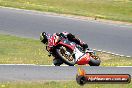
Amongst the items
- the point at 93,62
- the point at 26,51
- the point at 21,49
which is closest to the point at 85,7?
the point at 21,49

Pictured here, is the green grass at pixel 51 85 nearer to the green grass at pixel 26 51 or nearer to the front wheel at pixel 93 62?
the front wheel at pixel 93 62

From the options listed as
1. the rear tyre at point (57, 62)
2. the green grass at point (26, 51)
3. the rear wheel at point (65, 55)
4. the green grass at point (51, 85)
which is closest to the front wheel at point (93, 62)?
the rear wheel at point (65, 55)

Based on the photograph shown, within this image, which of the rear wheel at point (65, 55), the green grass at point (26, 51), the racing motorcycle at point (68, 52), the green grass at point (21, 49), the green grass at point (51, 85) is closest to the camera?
the green grass at point (51, 85)

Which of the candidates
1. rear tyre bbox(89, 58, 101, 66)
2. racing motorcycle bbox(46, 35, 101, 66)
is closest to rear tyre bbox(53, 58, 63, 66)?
racing motorcycle bbox(46, 35, 101, 66)

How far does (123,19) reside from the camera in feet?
104

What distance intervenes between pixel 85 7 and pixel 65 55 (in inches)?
801

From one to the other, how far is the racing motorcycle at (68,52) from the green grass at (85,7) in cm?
1634

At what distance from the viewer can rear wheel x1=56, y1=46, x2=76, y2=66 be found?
1527cm

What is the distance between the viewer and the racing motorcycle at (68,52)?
15.2 m

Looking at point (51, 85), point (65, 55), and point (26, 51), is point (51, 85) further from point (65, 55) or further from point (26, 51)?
point (26, 51)

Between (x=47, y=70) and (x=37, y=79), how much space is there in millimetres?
1114

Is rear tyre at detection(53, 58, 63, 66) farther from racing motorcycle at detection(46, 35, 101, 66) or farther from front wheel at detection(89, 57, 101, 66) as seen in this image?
front wheel at detection(89, 57, 101, 66)

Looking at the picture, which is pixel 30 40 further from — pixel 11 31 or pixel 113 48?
pixel 113 48

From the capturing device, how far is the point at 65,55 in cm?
1534
